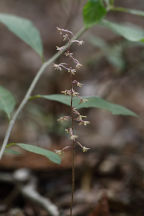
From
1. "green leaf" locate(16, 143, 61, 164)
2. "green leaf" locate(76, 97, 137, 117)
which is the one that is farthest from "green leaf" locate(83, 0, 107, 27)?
"green leaf" locate(16, 143, 61, 164)

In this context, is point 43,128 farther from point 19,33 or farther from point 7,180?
point 19,33

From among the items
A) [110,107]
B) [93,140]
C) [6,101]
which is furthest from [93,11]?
[93,140]

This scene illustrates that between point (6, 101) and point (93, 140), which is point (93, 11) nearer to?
point (6, 101)

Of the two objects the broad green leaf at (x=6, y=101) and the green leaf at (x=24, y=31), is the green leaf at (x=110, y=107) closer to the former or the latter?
the broad green leaf at (x=6, y=101)

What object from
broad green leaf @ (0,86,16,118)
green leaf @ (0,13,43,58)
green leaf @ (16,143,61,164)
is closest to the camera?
green leaf @ (16,143,61,164)

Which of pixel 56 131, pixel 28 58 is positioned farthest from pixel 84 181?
pixel 28 58

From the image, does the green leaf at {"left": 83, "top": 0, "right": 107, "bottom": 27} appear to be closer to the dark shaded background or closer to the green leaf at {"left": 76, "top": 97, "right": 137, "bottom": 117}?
the green leaf at {"left": 76, "top": 97, "right": 137, "bottom": 117}
